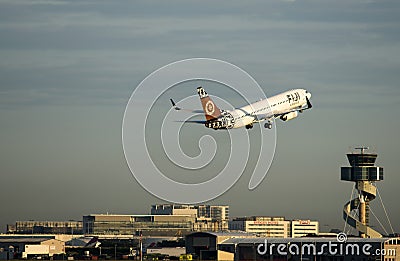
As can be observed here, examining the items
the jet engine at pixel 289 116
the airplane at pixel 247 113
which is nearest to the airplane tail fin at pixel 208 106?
the airplane at pixel 247 113

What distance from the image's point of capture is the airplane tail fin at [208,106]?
7019 inches

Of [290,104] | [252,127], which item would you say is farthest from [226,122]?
[290,104]

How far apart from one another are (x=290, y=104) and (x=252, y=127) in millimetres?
19882

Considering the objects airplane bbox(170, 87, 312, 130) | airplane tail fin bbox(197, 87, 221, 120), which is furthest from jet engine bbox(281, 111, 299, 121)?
airplane tail fin bbox(197, 87, 221, 120)

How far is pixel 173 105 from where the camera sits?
172m

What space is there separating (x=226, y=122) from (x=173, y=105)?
1061 cm

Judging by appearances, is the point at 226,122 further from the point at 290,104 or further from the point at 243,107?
the point at 290,104

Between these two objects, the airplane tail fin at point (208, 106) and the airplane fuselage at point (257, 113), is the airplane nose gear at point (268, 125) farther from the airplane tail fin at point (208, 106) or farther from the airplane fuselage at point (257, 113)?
the airplane tail fin at point (208, 106)

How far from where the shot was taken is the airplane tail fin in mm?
178288

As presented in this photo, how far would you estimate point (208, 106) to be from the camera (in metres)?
181

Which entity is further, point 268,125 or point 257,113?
point 257,113

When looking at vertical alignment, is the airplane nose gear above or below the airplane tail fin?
below

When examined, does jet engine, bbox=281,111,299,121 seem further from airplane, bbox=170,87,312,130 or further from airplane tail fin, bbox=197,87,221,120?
airplane tail fin, bbox=197,87,221,120

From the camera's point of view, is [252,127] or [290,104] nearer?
[252,127]
